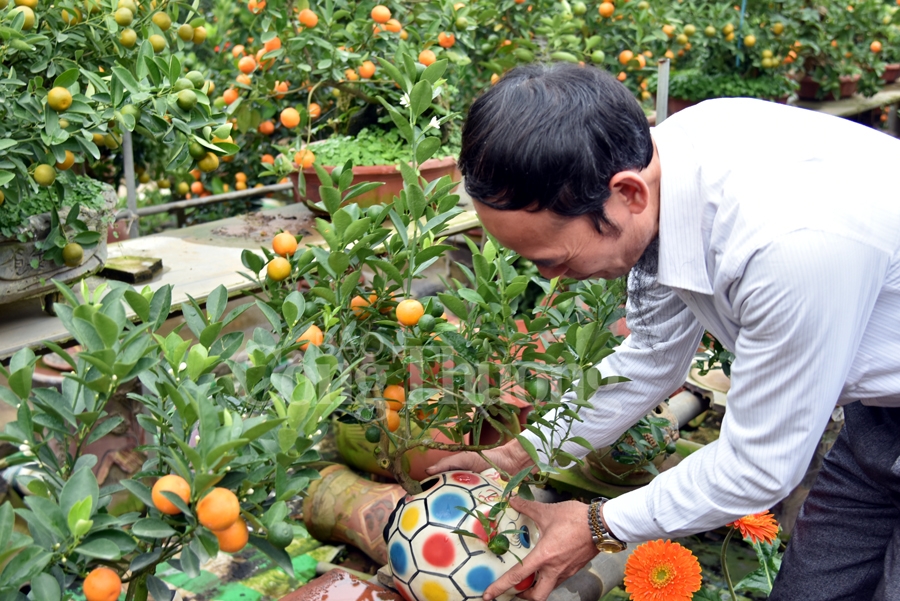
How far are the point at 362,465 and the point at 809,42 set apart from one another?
3.37m

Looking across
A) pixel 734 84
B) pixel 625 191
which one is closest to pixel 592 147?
pixel 625 191

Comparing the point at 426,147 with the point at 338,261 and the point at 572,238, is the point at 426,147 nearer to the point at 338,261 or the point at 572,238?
the point at 338,261

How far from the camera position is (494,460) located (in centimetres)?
172

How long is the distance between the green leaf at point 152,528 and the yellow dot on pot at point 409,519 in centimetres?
66

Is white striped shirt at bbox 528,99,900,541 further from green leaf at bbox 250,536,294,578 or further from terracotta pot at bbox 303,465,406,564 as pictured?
terracotta pot at bbox 303,465,406,564

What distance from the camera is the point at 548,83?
1221 millimetres

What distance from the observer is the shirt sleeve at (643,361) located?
5.17 ft

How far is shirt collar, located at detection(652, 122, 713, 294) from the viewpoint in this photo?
4.15 ft

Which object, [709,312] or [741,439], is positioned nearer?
[741,439]

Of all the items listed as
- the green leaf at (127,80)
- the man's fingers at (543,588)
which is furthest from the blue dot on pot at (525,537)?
the green leaf at (127,80)

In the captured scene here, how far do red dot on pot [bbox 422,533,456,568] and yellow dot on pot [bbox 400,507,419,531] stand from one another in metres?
0.06

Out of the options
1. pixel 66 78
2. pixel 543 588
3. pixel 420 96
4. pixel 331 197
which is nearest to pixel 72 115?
pixel 66 78

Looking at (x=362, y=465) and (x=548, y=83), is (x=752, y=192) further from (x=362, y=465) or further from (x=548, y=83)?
(x=362, y=465)

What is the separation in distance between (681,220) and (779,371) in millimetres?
267
